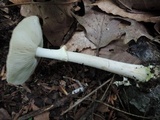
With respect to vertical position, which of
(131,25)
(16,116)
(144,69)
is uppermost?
(131,25)

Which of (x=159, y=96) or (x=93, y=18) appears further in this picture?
(x=93, y=18)

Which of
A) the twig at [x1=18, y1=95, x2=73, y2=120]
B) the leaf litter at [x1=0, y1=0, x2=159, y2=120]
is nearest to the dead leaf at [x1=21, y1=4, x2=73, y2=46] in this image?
the leaf litter at [x1=0, y1=0, x2=159, y2=120]

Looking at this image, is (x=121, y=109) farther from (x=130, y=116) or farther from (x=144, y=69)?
(x=144, y=69)

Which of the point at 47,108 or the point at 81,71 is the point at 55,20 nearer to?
the point at 81,71

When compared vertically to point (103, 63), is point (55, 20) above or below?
above

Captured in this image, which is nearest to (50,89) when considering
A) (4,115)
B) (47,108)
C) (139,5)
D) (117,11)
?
(47,108)

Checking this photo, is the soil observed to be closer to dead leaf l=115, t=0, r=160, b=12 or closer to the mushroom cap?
the mushroom cap

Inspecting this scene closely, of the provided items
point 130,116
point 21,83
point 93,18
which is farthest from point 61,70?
point 130,116

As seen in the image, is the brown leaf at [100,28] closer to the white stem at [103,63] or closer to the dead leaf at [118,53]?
the dead leaf at [118,53]
